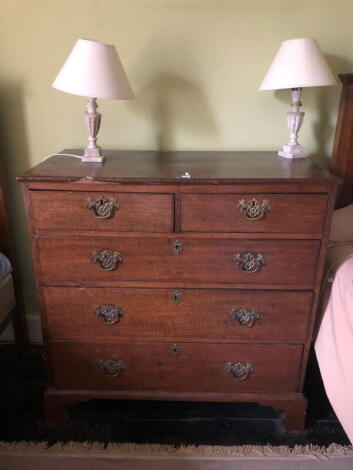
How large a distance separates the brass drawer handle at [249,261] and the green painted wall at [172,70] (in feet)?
1.96

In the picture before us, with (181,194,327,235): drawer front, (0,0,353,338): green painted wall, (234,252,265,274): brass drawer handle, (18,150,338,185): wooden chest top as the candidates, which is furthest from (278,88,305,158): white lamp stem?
(234,252,265,274): brass drawer handle

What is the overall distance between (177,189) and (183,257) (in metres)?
0.23

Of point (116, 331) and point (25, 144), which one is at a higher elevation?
point (25, 144)

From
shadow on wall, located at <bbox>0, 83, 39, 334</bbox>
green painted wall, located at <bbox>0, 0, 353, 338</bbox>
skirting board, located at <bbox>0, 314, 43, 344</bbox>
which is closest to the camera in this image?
green painted wall, located at <bbox>0, 0, 353, 338</bbox>

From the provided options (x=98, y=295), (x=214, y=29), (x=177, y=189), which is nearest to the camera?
(x=177, y=189)

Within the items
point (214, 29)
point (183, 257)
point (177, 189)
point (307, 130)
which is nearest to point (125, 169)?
point (177, 189)

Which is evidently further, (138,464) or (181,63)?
(181,63)

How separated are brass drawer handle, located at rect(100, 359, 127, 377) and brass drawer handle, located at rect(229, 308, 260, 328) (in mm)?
453

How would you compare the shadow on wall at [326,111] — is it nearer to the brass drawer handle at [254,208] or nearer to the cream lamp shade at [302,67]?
the cream lamp shade at [302,67]

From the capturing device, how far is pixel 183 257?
126cm

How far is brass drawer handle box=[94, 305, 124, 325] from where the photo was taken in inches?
52.6

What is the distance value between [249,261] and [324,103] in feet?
2.65

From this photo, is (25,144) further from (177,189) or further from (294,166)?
(294,166)

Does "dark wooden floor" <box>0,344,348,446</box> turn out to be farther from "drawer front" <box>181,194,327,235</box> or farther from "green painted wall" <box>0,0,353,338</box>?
"green painted wall" <box>0,0,353,338</box>
